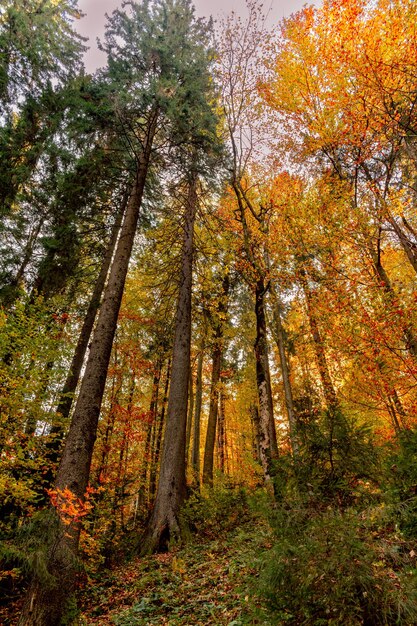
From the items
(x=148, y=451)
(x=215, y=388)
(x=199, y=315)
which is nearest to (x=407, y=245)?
(x=199, y=315)

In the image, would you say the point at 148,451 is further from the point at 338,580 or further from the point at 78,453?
the point at 338,580

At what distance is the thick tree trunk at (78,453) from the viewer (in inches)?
182

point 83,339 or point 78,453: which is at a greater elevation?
point 83,339

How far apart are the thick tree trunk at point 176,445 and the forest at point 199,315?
0.06 metres

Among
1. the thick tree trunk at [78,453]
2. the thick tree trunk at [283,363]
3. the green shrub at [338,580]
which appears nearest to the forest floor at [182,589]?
the green shrub at [338,580]

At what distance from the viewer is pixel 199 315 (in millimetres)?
13805

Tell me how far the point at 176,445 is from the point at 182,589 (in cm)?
352

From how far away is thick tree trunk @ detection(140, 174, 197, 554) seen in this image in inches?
306

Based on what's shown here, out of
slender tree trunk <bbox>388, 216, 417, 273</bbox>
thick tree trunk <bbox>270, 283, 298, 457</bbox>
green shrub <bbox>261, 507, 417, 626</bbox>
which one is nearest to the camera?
green shrub <bbox>261, 507, 417, 626</bbox>

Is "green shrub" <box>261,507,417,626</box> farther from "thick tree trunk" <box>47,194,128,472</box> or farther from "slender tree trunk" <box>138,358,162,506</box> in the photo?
"slender tree trunk" <box>138,358,162,506</box>

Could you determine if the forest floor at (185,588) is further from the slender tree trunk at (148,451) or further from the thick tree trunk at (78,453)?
the slender tree trunk at (148,451)

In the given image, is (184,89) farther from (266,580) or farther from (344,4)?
(266,580)

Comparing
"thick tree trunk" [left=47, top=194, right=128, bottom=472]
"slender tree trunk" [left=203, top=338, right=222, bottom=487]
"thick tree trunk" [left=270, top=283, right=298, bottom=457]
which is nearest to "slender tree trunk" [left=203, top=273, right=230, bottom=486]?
"slender tree trunk" [left=203, top=338, right=222, bottom=487]

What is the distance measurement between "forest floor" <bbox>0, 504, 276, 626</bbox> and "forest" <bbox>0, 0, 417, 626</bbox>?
0.16 ft
